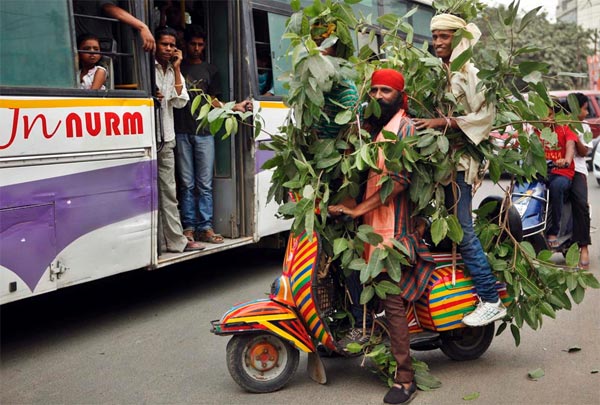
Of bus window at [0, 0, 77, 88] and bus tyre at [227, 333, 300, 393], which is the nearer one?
bus tyre at [227, 333, 300, 393]

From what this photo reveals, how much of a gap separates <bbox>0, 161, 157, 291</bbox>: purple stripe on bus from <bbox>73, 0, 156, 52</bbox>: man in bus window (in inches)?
37.2

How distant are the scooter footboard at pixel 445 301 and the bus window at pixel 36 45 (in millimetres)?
2756

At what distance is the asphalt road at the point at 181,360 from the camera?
4.39 meters

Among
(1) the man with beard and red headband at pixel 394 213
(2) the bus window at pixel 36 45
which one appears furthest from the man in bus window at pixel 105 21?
(1) the man with beard and red headband at pixel 394 213

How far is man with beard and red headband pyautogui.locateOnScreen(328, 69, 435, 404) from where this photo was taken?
13.5ft

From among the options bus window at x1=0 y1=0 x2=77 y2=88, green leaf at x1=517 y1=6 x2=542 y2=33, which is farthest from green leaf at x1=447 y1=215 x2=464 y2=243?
bus window at x1=0 y1=0 x2=77 y2=88

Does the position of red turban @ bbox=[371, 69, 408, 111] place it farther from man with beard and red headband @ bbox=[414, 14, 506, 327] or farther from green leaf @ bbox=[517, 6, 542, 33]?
green leaf @ bbox=[517, 6, 542, 33]

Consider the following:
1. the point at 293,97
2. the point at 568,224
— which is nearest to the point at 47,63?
the point at 293,97

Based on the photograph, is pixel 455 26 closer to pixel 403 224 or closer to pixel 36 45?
pixel 403 224

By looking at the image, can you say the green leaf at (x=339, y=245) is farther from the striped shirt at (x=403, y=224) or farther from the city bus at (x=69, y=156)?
the city bus at (x=69, y=156)

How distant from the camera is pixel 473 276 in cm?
448

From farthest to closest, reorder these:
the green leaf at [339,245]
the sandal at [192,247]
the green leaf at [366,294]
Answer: the sandal at [192,247] < the green leaf at [366,294] < the green leaf at [339,245]

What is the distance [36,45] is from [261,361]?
100 inches

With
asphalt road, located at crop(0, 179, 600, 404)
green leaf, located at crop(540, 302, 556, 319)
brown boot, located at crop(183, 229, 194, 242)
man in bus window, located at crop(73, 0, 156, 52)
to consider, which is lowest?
asphalt road, located at crop(0, 179, 600, 404)
